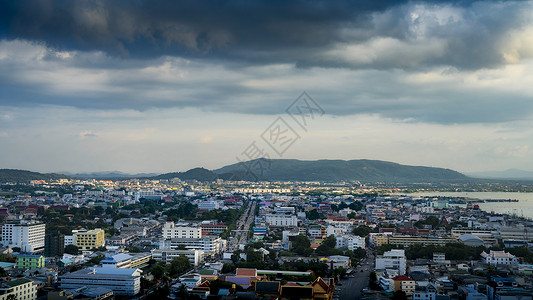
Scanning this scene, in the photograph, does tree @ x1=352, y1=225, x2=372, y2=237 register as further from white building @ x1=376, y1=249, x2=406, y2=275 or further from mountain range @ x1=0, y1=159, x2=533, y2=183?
mountain range @ x1=0, y1=159, x2=533, y2=183

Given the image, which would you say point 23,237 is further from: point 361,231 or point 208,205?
point 208,205

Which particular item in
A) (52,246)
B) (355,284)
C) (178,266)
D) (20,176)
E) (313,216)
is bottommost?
(355,284)

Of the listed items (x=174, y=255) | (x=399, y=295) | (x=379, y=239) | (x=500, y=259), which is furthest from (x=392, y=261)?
(x=174, y=255)

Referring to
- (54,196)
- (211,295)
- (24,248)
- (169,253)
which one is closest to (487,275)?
(211,295)

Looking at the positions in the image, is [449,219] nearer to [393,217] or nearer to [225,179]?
[393,217]

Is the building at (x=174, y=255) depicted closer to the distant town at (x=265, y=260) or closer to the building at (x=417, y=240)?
the distant town at (x=265, y=260)
